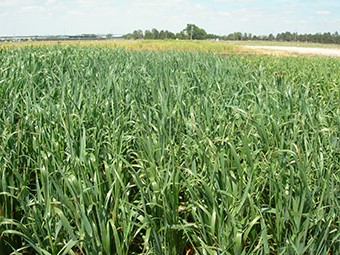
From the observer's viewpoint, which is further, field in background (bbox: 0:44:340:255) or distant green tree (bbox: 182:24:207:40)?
distant green tree (bbox: 182:24:207:40)

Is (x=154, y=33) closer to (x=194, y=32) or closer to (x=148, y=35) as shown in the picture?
(x=148, y=35)

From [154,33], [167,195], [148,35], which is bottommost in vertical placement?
[167,195]

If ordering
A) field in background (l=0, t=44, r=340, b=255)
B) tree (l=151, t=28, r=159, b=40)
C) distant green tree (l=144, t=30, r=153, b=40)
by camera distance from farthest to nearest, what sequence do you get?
tree (l=151, t=28, r=159, b=40) < distant green tree (l=144, t=30, r=153, b=40) < field in background (l=0, t=44, r=340, b=255)

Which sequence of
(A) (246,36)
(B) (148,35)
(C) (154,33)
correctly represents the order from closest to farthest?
(C) (154,33)
(B) (148,35)
(A) (246,36)

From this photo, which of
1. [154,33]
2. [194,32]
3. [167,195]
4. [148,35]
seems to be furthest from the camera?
[194,32]

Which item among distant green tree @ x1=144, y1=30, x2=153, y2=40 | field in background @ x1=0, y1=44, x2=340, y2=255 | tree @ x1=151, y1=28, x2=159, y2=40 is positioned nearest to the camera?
field in background @ x1=0, y1=44, x2=340, y2=255

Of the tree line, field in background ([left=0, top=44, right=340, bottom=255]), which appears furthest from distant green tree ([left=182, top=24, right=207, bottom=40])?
field in background ([left=0, top=44, right=340, bottom=255])

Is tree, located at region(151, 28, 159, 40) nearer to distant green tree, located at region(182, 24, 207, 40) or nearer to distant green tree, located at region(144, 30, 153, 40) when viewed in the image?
distant green tree, located at region(144, 30, 153, 40)

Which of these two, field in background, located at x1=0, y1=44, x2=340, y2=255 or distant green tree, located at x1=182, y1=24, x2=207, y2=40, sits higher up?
distant green tree, located at x1=182, y1=24, x2=207, y2=40

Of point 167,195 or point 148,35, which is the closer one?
point 167,195

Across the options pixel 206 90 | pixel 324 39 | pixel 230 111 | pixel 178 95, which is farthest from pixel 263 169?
pixel 324 39

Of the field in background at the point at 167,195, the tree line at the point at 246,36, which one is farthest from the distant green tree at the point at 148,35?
the field in background at the point at 167,195

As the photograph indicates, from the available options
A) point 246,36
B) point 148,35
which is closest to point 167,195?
point 148,35

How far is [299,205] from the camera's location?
146 centimetres
